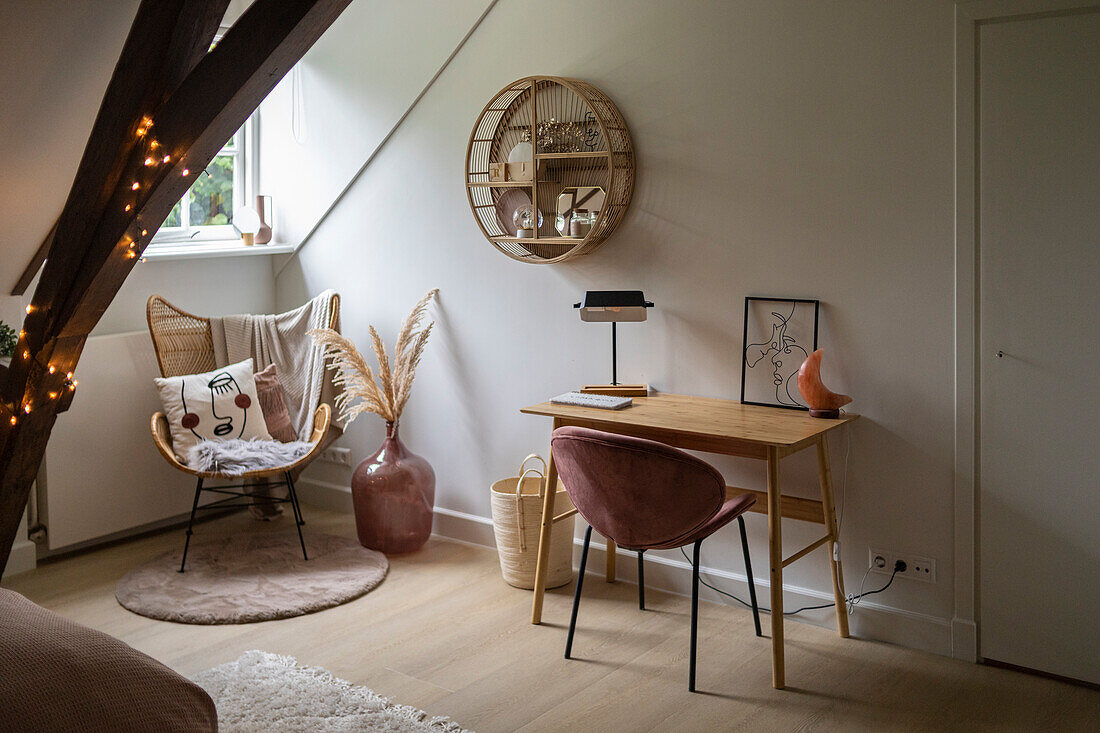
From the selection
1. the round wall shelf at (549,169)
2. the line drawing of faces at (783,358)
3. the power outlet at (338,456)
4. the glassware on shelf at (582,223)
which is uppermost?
the round wall shelf at (549,169)

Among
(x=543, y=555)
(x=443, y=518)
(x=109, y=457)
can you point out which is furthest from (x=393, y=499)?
(x=109, y=457)

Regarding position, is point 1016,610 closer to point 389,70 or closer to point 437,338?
point 437,338

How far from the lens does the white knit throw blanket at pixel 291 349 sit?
4.32 m

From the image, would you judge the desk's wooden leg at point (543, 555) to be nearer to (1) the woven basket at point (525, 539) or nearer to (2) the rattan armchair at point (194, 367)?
(1) the woven basket at point (525, 539)

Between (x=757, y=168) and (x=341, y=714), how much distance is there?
2143mm

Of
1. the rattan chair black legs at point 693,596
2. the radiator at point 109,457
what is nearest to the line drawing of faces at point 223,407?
the radiator at point 109,457

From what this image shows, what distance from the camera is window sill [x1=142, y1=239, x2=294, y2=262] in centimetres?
433

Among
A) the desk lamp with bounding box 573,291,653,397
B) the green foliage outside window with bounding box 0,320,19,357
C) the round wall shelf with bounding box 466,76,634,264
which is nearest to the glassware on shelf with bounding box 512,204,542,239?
the round wall shelf with bounding box 466,76,634,264

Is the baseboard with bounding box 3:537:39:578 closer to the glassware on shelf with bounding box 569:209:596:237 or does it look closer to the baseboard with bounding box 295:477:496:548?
the baseboard with bounding box 295:477:496:548

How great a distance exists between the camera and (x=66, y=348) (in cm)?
314

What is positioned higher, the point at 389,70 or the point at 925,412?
the point at 389,70

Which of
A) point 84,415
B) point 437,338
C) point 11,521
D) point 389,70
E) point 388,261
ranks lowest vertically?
point 11,521

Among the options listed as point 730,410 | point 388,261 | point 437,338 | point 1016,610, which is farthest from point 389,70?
point 1016,610

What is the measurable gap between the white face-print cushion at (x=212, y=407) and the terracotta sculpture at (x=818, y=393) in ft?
7.41
